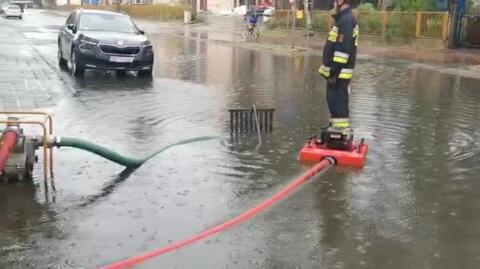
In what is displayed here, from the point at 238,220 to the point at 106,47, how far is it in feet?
33.1

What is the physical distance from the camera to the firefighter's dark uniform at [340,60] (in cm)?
700

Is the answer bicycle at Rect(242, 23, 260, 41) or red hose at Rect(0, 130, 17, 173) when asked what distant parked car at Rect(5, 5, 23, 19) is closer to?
bicycle at Rect(242, 23, 260, 41)

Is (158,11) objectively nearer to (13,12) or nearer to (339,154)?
(13,12)

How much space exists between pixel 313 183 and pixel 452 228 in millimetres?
1557

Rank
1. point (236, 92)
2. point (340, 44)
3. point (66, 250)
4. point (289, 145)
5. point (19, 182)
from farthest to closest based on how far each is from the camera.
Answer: point (236, 92) → point (289, 145) → point (340, 44) → point (19, 182) → point (66, 250)

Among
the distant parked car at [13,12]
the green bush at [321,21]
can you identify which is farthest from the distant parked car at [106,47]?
the distant parked car at [13,12]

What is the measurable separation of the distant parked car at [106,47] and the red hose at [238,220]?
866 centimetres

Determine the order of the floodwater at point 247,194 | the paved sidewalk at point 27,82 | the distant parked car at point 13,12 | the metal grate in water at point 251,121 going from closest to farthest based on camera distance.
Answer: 1. the floodwater at point 247,194
2. the metal grate in water at point 251,121
3. the paved sidewalk at point 27,82
4. the distant parked car at point 13,12

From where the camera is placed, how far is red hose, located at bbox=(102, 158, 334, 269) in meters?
4.31

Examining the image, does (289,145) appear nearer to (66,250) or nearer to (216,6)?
(66,250)

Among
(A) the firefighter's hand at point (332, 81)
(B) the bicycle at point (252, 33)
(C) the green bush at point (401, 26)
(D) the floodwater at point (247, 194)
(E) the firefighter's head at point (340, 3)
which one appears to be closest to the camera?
(D) the floodwater at point (247, 194)

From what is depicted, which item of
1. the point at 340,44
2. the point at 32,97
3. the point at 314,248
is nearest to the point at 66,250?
the point at 314,248

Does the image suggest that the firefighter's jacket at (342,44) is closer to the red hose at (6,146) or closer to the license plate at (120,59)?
the red hose at (6,146)

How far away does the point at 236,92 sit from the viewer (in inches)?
510
